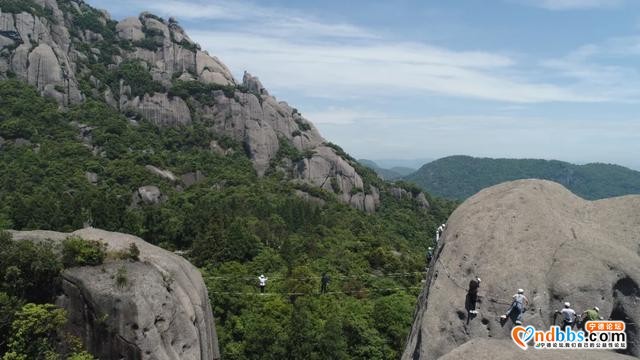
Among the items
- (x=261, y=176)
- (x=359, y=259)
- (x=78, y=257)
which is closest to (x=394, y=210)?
(x=261, y=176)

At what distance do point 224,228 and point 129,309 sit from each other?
4255 centimetres

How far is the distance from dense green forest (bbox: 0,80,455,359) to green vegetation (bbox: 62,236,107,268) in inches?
5.5

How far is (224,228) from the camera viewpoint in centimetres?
6612

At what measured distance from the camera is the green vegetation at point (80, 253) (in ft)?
80.4

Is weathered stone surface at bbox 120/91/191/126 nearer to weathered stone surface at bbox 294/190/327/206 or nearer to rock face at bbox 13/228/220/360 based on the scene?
weathered stone surface at bbox 294/190/327/206

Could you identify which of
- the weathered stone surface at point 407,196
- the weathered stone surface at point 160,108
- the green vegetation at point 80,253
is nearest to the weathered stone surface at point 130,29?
the weathered stone surface at point 160,108

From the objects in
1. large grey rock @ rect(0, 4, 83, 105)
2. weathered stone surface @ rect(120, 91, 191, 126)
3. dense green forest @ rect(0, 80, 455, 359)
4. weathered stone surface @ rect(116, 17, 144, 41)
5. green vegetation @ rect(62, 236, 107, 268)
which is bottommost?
dense green forest @ rect(0, 80, 455, 359)

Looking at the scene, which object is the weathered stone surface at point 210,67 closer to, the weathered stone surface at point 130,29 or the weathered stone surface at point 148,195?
the weathered stone surface at point 130,29

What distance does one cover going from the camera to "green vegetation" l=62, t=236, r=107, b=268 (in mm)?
24516

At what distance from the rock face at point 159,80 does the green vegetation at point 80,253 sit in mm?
96821

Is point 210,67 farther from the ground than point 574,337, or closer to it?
farther from the ground

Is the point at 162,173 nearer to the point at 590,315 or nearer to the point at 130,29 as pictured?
the point at 130,29

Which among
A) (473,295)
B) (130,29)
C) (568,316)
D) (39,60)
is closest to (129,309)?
(473,295)

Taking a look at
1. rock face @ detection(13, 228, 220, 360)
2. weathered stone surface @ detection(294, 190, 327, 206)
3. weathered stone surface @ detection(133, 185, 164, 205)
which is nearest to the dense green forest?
rock face @ detection(13, 228, 220, 360)
